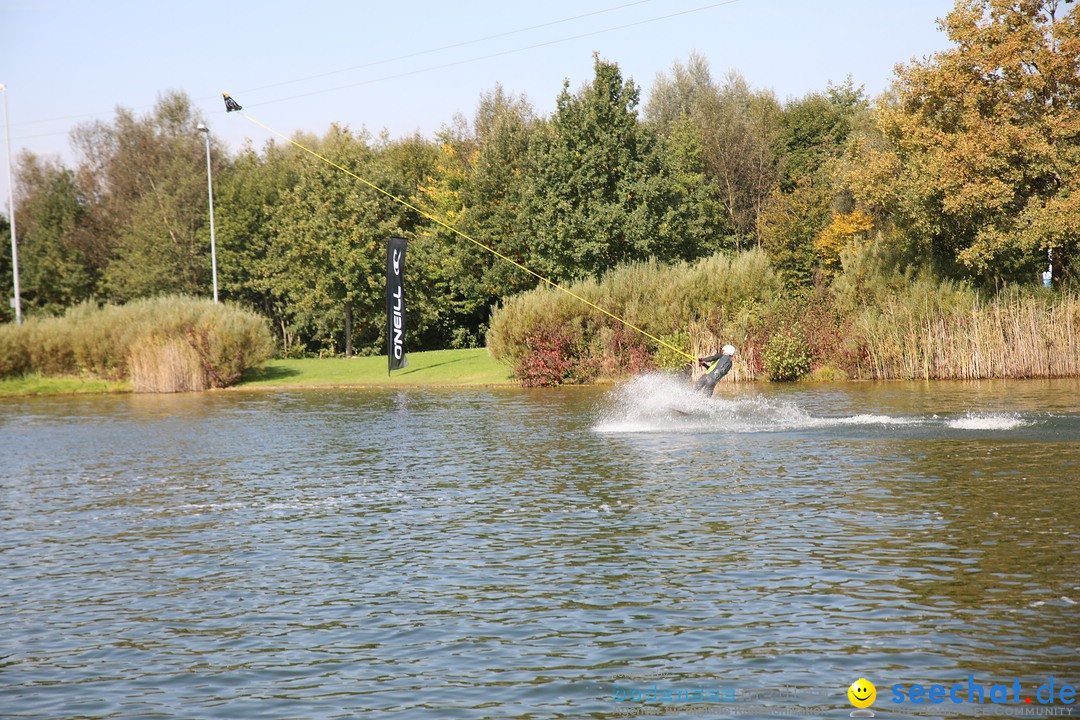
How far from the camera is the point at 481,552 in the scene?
1373 cm

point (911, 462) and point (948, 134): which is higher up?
point (948, 134)

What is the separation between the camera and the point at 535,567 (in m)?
12.8

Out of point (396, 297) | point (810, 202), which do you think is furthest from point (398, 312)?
point (810, 202)

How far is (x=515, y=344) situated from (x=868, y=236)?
2589 centimetres

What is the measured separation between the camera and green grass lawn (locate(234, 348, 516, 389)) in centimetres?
4509

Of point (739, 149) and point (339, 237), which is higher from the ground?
point (739, 149)

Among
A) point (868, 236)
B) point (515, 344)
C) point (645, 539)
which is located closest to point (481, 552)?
point (645, 539)

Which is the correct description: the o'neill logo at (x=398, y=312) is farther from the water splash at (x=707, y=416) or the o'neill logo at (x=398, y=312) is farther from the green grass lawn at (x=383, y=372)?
the water splash at (x=707, y=416)

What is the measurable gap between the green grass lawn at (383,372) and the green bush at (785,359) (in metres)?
10.1

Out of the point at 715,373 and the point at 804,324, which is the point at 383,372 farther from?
the point at 715,373

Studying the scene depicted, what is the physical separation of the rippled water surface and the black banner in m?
19.1

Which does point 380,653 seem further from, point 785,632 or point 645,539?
point 645,539

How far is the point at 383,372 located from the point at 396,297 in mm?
5123

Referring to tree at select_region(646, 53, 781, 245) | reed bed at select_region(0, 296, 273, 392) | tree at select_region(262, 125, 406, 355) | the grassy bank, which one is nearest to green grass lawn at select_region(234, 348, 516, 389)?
reed bed at select_region(0, 296, 273, 392)
